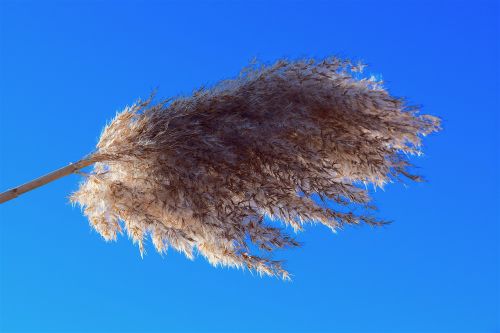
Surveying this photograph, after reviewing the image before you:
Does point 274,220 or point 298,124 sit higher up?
point 298,124

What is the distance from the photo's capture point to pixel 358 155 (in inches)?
176

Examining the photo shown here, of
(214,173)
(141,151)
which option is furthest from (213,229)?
(141,151)

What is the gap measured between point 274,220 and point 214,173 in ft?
1.70

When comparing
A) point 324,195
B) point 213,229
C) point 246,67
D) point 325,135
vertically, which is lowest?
point 213,229

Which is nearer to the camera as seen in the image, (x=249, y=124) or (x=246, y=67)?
(x=249, y=124)

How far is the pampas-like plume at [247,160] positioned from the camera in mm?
4250

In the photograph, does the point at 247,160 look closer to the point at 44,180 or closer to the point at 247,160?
the point at 247,160

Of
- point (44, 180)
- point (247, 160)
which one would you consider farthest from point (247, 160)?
point (44, 180)

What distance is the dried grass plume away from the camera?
13.9 feet

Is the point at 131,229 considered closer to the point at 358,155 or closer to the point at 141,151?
the point at 141,151

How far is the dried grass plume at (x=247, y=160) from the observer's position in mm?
4250

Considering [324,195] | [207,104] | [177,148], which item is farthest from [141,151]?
[324,195]

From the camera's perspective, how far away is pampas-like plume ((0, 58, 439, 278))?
4.25 meters

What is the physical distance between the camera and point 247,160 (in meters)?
4.29
